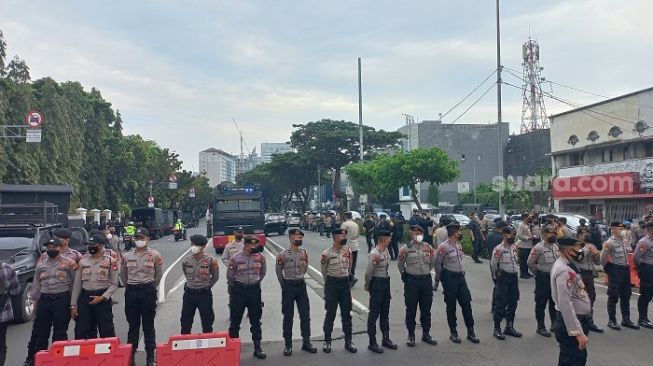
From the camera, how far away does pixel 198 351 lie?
591 cm

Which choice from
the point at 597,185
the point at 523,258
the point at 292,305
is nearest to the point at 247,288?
the point at 292,305

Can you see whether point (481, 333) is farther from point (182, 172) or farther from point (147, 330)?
point (182, 172)

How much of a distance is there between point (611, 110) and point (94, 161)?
38.8m

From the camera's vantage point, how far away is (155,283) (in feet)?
24.2

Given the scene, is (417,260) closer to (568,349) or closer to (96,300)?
(568,349)

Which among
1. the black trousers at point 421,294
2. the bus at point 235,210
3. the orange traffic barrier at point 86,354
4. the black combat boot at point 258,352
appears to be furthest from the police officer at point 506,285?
the bus at point 235,210

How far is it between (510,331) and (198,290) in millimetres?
4819

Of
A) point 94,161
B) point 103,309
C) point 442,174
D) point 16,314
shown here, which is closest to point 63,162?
point 94,161

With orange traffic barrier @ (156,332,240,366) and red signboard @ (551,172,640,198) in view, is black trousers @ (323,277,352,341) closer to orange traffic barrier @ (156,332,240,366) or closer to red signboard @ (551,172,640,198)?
orange traffic barrier @ (156,332,240,366)

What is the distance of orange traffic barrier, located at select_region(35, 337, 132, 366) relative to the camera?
18.3 feet

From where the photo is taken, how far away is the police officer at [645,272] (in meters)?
8.74

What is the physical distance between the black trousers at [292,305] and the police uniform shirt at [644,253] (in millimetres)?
5558

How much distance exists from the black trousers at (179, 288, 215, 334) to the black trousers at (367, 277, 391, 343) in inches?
90.0

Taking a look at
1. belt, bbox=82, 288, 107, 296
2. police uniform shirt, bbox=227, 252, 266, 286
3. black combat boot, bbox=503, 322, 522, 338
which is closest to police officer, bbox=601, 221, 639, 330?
black combat boot, bbox=503, 322, 522, 338
